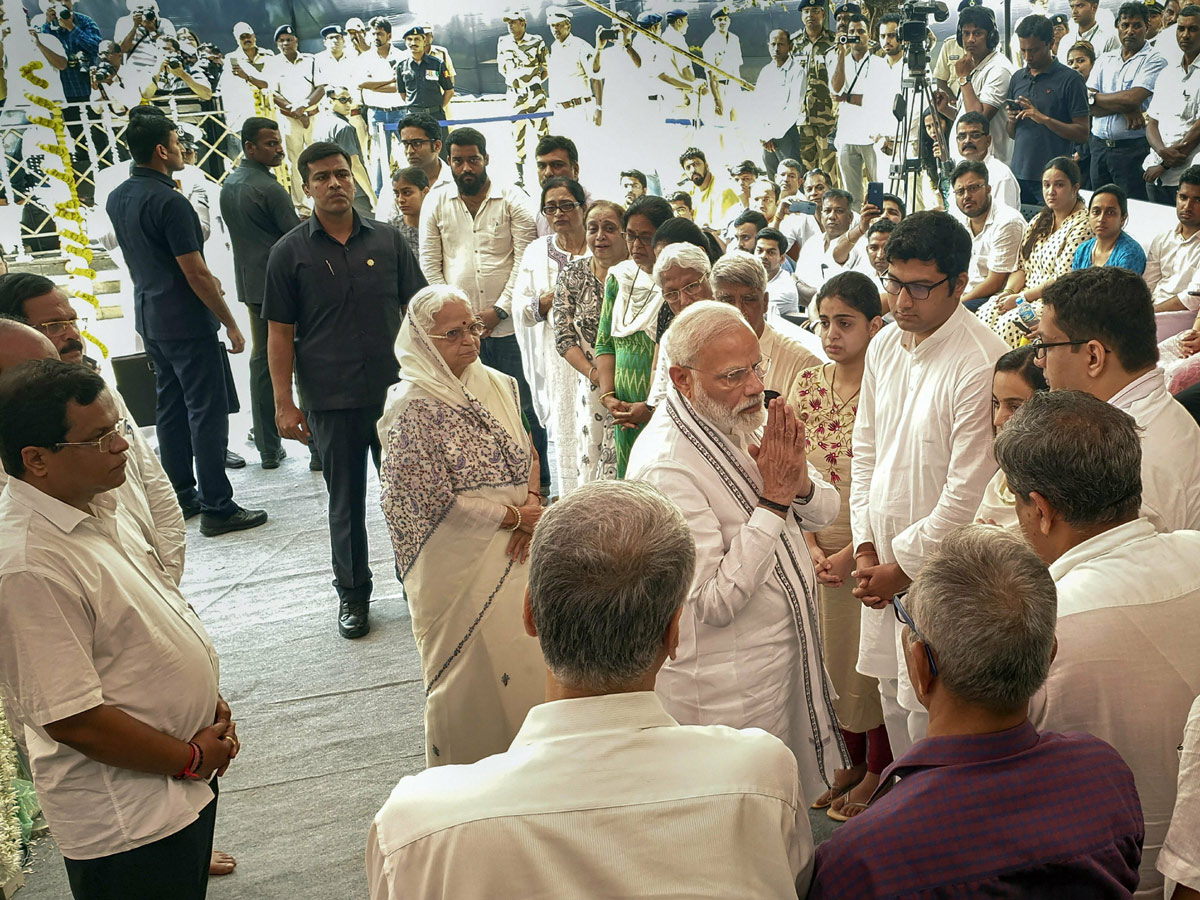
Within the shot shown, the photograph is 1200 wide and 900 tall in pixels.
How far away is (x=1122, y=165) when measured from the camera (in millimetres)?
5633

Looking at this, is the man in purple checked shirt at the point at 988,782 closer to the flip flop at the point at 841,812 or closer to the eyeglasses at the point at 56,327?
the flip flop at the point at 841,812

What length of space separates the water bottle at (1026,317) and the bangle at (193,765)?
4676 mm

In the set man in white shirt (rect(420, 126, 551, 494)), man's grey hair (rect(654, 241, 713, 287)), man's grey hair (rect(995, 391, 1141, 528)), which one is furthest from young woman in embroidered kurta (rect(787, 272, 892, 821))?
man in white shirt (rect(420, 126, 551, 494))

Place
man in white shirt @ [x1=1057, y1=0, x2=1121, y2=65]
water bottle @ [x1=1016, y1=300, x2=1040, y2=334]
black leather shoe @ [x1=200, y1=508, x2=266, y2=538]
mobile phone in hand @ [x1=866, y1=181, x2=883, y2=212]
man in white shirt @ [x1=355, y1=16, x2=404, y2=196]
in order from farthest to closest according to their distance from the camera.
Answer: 1. man in white shirt @ [x1=355, y1=16, x2=404, y2=196]
2. mobile phone in hand @ [x1=866, y1=181, x2=883, y2=212]
3. black leather shoe @ [x1=200, y1=508, x2=266, y2=538]
4. man in white shirt @ [x1=1057, y1=0, x2=1121, y2=65]
5. water bottle @ [x1=1016, y1=300, x2=1040, y2=334]

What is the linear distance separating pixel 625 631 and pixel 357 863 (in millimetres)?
2057

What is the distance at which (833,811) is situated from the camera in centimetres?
307

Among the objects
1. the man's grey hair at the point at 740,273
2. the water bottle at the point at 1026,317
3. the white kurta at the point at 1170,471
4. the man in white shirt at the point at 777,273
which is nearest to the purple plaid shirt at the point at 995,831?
the white kurta at the point at 1170,471

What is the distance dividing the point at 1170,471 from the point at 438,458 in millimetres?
1950

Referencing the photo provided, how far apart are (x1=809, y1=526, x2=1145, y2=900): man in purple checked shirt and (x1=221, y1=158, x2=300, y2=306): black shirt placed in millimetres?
5772

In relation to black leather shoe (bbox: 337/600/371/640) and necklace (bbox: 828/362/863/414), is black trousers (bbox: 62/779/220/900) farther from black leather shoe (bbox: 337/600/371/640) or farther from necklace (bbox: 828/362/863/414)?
black leather shoe (bbox: 337/600/371/640)

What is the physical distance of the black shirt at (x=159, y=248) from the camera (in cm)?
551

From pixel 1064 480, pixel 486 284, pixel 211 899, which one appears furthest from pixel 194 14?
pixel 1064 480

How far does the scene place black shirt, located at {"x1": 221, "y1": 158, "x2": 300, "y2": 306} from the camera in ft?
20.9

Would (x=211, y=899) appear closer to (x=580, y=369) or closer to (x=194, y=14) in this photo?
(x=580, y=369)
